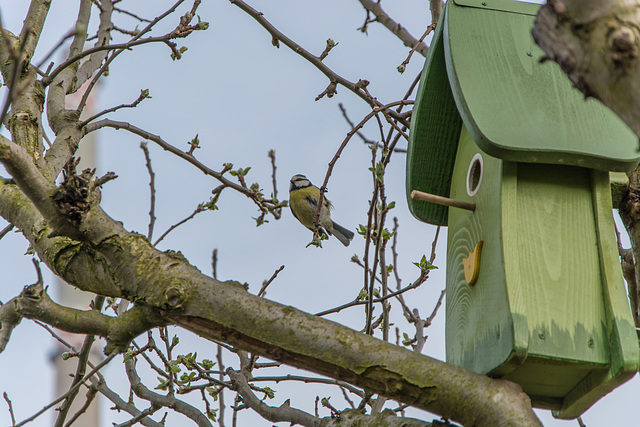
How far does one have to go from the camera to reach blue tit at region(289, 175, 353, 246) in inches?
251

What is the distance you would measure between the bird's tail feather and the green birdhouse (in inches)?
179

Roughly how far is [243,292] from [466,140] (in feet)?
3.14

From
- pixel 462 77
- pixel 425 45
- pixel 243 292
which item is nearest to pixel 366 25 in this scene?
pixel 425 45

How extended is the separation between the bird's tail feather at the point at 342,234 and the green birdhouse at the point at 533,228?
455 centimetres

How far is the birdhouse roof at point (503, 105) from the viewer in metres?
1.72

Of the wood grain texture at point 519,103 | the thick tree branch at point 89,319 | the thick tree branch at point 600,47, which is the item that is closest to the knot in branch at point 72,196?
the thick tree branch at point 89,319

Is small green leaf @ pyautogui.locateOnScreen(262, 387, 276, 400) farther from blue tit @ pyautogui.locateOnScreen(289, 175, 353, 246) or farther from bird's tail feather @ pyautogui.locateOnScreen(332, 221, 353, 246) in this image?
bird's tail feather @ pyautogui.locateOnScreen(332, 221, 353, 246)

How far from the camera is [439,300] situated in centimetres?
287

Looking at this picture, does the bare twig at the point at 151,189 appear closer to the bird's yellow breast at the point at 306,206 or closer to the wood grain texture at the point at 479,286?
the wood grain texture at the point at 479,286

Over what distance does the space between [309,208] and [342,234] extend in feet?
1.70

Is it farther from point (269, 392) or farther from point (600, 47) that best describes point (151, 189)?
point (600, 47)

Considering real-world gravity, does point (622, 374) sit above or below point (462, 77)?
below

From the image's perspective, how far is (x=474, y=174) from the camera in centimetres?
205

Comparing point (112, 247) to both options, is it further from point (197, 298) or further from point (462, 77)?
point (462, 77)
